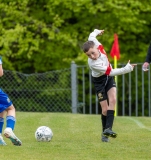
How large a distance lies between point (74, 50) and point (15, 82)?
467cm

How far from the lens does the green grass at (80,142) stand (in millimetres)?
8328

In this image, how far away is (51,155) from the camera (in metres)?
8.34

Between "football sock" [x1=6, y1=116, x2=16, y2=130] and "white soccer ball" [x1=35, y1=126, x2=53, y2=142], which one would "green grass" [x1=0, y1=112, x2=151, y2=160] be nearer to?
"white soccer ball" [x1=35, y1=126, x2=53, y2=142]

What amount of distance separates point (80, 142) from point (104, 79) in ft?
3.39

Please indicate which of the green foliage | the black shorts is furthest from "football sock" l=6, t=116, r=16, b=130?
the green foliage

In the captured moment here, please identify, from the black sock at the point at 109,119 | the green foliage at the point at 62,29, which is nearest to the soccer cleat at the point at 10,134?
the black sock at the point at 109,119

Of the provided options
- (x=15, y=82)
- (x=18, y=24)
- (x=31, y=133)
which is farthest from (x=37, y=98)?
(x=31, y=133)

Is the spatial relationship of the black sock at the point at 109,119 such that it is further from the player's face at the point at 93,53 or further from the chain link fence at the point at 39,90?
the chain link fence at the point at 39,90

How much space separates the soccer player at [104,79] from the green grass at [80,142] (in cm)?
30

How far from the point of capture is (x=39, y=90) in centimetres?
2139

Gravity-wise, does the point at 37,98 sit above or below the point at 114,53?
below

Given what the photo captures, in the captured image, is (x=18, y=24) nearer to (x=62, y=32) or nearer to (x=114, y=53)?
(x=62, y=32)

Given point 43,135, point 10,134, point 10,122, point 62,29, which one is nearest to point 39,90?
point 62,29

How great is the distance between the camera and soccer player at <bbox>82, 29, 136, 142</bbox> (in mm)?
9953
